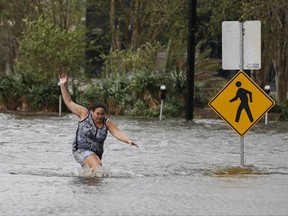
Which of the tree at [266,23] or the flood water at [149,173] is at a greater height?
the tree at [266,23]

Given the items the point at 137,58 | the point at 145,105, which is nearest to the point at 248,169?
the point at 145,105

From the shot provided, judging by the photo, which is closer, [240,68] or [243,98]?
[243,98]

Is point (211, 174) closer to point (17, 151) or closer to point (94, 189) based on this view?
point (94, 189)

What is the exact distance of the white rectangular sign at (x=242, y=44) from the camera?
15961 mm

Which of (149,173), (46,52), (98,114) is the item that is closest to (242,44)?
(149,173)

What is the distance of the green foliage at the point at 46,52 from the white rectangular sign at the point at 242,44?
16.8 metres

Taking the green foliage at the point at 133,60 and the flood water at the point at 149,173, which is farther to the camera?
the green foliage at the point at 133,60

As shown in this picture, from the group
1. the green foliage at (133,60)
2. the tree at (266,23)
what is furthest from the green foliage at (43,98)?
the tree at (266,23)

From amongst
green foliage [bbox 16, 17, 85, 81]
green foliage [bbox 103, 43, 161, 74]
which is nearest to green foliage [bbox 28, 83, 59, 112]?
green foliage [bbox 16, 17, 85, 81]

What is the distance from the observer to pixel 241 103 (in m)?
15.7

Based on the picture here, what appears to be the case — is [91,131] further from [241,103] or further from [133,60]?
[133,60]

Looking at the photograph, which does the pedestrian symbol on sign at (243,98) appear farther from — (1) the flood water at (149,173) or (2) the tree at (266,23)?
(2) the tree at (266,23)

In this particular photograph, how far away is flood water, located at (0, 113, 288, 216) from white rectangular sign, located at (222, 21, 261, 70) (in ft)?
6.31

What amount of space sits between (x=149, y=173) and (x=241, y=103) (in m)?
2.15
